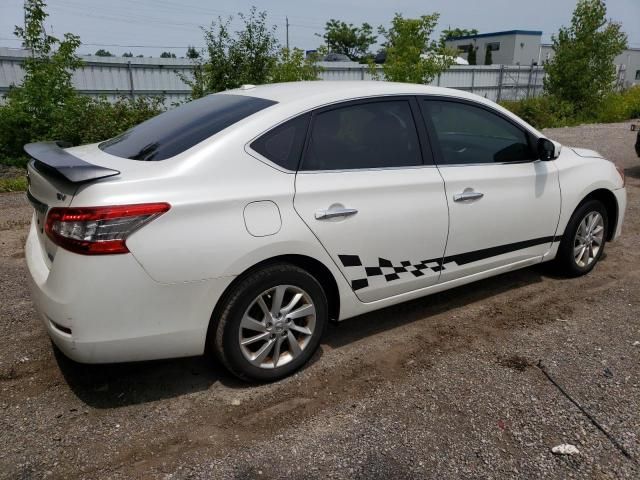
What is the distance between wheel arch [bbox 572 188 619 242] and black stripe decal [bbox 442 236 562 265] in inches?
26.6

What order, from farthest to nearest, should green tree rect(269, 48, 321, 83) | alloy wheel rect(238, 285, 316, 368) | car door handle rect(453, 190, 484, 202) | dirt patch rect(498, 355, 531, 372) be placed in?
1. green tree rect(269, 48, 321, 83)
2. car door handle rect(453, 190, 484, 202)
3. dirt patch rect(498, 355, 531, 372)
4. alloy wheel rect(238, 285, 316, 368)

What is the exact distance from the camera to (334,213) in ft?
10.0

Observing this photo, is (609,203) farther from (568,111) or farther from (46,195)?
(568,111)

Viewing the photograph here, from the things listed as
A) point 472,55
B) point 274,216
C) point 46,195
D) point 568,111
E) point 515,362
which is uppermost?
point 472,55

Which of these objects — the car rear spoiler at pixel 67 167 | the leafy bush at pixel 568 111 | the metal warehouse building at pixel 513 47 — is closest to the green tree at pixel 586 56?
the leafy bush at pixel 568 111

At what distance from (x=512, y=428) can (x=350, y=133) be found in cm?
189

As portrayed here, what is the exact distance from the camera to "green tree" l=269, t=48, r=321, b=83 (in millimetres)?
10164

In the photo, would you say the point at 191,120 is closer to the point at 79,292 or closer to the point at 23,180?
the point at 79,292

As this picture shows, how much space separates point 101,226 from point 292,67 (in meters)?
8.41

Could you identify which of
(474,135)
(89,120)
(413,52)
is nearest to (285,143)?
(474,135)

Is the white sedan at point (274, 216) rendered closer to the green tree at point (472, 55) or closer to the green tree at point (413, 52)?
the green tree at point (413, 52)

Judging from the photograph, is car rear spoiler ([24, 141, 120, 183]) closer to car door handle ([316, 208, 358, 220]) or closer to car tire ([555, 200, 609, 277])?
car door handle ([316, 208, 358, 220])

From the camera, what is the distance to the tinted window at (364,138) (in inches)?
124

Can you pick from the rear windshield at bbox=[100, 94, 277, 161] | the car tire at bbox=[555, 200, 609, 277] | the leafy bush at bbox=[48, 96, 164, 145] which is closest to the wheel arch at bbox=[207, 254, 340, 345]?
the rear windshield at bbox=[100, 94, 277, 161]
